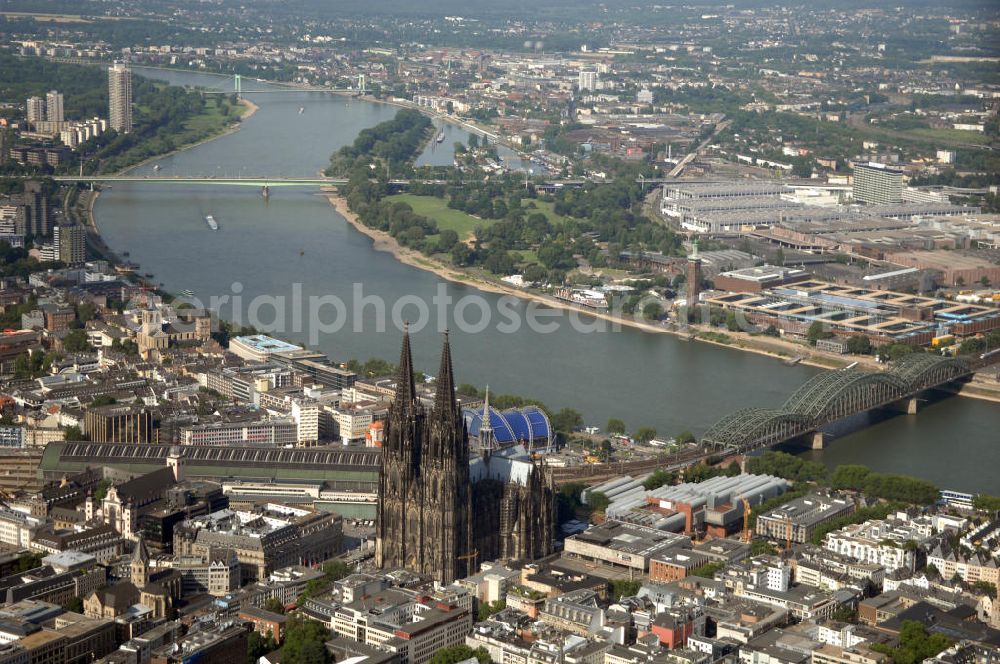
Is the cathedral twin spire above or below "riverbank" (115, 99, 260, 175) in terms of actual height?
above

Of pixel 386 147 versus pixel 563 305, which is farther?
pixel 386 147

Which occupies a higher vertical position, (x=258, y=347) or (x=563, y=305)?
(x=258, y=347)

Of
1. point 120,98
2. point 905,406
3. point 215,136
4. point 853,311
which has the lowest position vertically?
point 215,136

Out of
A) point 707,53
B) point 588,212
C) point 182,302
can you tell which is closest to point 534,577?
point 182,302

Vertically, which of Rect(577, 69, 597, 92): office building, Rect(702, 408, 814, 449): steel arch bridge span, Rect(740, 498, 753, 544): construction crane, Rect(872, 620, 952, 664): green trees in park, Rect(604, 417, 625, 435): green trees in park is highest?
Rect(577, 69, 597, 92): office building

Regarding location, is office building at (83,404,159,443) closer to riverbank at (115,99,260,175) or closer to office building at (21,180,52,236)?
office building at (21,180,52,236)

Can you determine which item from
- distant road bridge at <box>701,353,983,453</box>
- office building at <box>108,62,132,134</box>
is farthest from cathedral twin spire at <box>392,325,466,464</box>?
office building at <box>108,62,132,134</box>

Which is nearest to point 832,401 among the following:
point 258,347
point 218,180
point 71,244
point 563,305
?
point 258,347

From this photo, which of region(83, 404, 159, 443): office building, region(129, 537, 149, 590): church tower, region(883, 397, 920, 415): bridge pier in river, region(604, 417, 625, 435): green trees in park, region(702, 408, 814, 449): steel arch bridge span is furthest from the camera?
region(883, 397, 920, 415): bridge pier in river

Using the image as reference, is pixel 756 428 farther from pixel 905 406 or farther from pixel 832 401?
pixel 905 406
